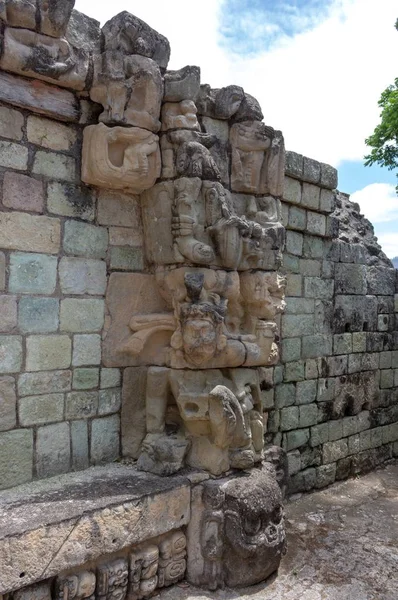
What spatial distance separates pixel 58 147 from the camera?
359 centimetres

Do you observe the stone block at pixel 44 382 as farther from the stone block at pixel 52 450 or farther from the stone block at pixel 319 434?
the stone block at pixel 319 434

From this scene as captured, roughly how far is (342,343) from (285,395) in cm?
109

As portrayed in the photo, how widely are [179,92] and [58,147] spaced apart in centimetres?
92

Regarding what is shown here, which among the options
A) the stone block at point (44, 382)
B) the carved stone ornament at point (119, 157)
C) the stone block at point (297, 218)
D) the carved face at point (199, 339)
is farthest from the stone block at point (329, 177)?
the stone block at point (44, 382)

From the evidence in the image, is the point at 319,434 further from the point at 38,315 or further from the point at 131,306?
the point at 38,315

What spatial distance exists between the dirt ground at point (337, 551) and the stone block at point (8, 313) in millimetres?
1910

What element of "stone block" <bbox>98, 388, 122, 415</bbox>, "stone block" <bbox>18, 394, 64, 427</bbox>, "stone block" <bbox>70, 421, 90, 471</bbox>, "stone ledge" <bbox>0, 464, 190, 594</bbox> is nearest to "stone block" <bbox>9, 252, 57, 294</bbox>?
"stone block" <bbox>18, 394, 64, 427</bbox>

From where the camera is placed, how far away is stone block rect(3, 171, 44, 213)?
11.0 feet

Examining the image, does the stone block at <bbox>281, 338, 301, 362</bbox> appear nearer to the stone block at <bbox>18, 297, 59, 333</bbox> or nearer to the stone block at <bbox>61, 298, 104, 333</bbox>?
the stone block at <bbox>61, 298, 104, 333</bbox>

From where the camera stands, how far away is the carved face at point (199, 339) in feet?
12.0

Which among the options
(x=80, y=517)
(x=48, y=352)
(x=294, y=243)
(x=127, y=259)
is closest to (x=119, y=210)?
(x=127, y=259)

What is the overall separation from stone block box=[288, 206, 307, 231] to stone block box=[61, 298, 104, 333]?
235 centimetres

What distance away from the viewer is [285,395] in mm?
5277

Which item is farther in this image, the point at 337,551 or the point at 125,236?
the point at 337,551
